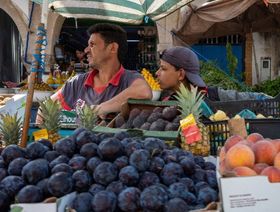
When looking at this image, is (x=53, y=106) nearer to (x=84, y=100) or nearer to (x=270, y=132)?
(x=84, y=100)

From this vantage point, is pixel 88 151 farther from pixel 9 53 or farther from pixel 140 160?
pixel 9 53

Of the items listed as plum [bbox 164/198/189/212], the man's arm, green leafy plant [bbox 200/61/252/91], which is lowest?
plum [bbox 164/198/189/212]

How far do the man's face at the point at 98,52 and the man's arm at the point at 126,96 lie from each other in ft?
1.25

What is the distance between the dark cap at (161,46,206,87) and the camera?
4.11 metres

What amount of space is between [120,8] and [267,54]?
7826mm

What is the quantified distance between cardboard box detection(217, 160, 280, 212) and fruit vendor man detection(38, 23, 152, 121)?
2.52 metres

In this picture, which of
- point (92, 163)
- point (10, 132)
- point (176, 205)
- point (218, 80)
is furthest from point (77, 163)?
point (218, 80)

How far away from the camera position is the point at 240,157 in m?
1.75

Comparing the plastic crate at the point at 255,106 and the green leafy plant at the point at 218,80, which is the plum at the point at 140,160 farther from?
the green leafy plant at the point at 218,80

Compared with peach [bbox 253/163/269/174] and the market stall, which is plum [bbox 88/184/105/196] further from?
peach [bbox 253/163/269/174]

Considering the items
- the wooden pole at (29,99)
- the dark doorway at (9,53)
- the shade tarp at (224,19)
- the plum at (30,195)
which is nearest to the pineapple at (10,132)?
the wooden pole at (29,99)

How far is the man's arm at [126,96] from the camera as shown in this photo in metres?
3.68

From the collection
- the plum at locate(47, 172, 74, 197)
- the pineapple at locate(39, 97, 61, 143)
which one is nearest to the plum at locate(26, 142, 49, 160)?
the plum at locate(47, 172, 74, 197)

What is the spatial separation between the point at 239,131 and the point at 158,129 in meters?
0.55
